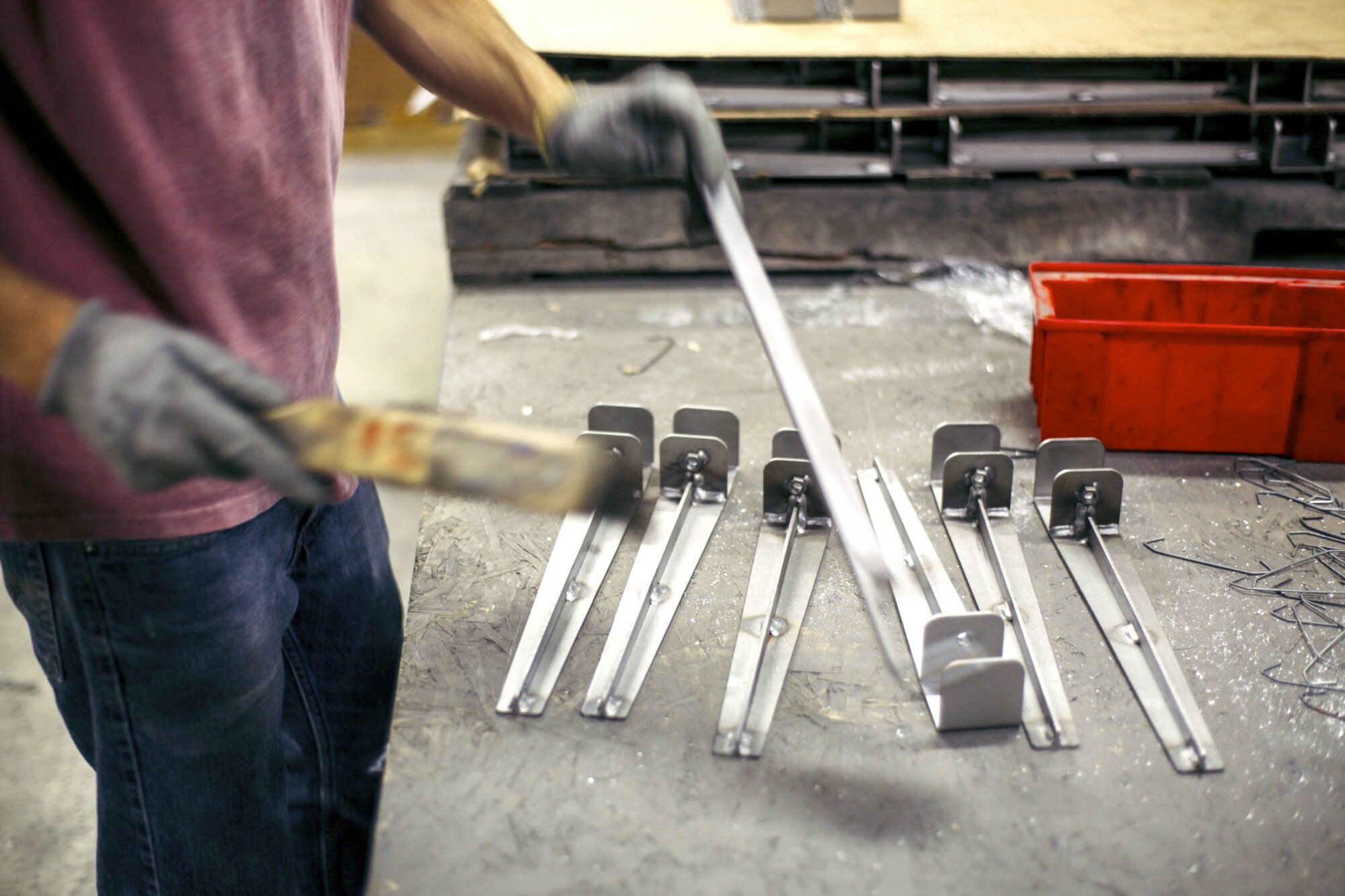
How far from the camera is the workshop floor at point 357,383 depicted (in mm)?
1987

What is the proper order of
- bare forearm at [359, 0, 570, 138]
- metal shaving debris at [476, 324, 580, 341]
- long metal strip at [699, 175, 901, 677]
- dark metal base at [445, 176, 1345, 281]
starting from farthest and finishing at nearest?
dark metal base at [445, 176, 1345, 281] < metal shaving debris at [476, 324, 580, 341] < bare forearm at [359, 0, 570, 138] < long metal strip at [699, 175, 901, 677]

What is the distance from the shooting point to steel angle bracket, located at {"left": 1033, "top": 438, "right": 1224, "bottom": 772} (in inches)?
47.7

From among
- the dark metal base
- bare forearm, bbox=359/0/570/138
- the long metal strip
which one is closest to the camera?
the long metal strip

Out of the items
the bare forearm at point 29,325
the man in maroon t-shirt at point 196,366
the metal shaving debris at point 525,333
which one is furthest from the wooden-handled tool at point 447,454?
the metal shaving debris at point 525,333

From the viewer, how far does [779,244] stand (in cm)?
249

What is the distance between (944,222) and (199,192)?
181 centimetres

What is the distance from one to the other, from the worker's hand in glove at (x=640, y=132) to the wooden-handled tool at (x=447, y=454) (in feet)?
1.96

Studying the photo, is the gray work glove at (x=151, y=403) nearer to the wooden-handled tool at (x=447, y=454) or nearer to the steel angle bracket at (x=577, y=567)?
the wooden-handled tool at (x=447, y=454)

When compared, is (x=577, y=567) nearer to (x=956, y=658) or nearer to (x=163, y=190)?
(x=956, y=658)

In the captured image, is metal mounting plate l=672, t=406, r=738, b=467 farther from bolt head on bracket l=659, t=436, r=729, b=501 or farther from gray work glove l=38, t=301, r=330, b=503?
gray work glove l=38, t=301, r=330, b=503

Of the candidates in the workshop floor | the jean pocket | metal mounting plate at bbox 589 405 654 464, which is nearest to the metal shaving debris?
the workshop floor

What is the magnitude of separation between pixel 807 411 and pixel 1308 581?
75cm

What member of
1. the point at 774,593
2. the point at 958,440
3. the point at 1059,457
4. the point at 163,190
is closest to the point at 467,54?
the point at 163,190

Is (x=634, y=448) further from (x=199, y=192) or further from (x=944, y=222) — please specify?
(x=944, y=222)
